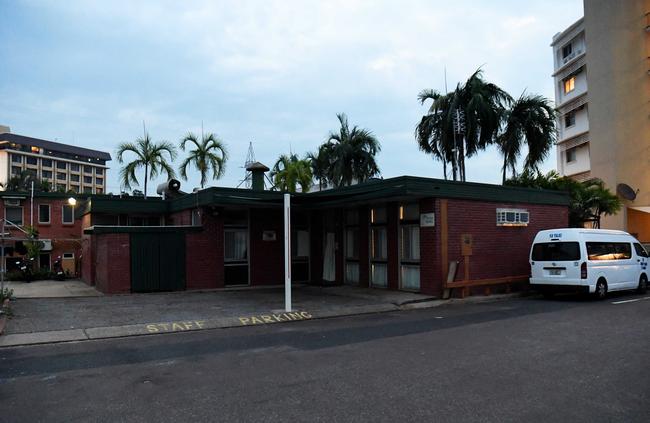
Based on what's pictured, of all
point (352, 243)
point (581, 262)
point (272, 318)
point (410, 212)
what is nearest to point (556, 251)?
point (581, 262)

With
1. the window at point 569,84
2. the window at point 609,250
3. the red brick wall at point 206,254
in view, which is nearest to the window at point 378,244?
the red brick wall at point 206,254

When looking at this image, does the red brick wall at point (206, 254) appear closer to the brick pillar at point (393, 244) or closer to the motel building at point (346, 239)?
the motel building at point (346, 239)

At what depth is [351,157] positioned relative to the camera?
103ft

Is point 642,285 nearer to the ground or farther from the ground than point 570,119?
nearer to the ground

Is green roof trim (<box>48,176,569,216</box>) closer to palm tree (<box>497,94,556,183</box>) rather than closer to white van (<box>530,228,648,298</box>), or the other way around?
white van (<box>530,228,648,298</box>)

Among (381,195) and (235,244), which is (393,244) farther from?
(235,244)

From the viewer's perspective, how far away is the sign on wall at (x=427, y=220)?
48.6 feet

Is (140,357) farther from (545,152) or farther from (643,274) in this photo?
(545,152)

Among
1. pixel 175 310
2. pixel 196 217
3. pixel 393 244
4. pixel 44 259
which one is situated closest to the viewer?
pixel 175 310

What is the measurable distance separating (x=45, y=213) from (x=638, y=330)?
32547 mm

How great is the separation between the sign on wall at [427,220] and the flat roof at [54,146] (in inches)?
5121

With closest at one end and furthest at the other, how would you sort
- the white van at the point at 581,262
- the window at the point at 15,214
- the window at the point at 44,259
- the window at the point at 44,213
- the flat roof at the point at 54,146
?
the white van at the point at 581,262, the window at the point at 15,214, the window at the point at 44,213, the window at the point at 44,259, the flat roof at the point at 54,146

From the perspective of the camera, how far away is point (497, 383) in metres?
6.06

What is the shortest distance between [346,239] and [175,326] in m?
9.37
